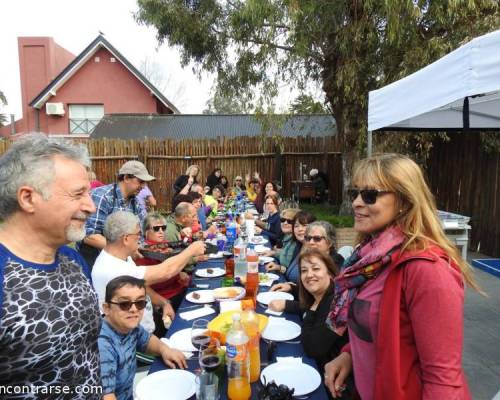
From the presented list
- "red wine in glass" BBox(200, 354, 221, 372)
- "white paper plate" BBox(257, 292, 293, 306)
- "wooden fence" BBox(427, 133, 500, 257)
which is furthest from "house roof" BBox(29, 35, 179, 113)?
"red wine in glass" BBox(200, 354, 221, 372)

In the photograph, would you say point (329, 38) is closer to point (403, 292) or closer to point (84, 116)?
point (403, 292)

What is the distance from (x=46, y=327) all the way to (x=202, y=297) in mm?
1694

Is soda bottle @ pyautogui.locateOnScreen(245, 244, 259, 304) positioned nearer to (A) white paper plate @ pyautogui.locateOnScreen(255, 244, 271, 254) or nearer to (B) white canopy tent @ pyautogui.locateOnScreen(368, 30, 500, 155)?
(A) white paper plate @ pyautogui.locateOnScreen(255, 244, 271, 254)

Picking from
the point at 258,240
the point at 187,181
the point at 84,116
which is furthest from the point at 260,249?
the point at 84,116

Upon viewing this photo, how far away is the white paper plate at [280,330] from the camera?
2111 millimetres

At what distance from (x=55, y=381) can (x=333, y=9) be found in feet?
27.7

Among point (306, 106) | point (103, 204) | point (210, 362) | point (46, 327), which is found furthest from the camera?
point (306, 106)

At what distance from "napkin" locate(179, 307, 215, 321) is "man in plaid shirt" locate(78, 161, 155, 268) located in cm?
130

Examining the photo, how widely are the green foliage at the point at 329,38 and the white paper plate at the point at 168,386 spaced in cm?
713

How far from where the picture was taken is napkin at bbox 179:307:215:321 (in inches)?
96.0

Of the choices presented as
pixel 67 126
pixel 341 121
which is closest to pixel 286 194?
pixel 341 121

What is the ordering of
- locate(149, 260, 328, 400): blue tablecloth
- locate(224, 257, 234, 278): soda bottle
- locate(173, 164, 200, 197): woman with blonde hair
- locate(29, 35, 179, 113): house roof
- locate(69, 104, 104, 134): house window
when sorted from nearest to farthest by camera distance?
1. locate(149, 260, 328, 400): blue tablecloth
2. locate(224, 257, 234, 278): soda bottle
3. locate(173, 164, 200, 197): woman with blonde hair
4. locate(29, 35, 179, 113): house roof
5. locate(69, 104, 104, 134): house window

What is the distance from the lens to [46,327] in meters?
1.15

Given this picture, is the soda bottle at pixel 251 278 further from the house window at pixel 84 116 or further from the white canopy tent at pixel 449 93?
the house window at pixel 84 116
